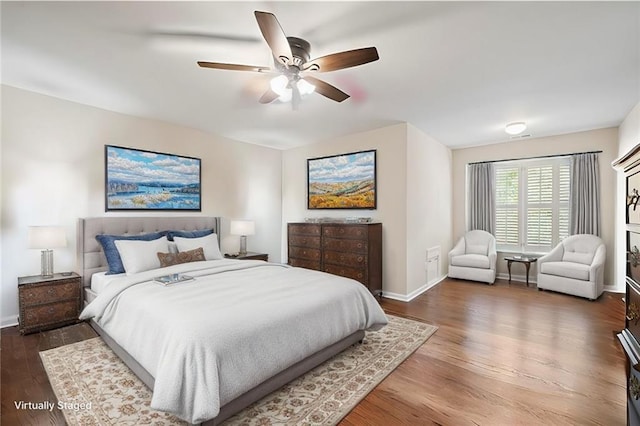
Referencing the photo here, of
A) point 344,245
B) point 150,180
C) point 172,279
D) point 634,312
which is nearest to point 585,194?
point 634,312

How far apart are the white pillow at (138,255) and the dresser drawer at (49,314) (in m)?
0.75

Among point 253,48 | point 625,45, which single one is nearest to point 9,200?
point 253,48

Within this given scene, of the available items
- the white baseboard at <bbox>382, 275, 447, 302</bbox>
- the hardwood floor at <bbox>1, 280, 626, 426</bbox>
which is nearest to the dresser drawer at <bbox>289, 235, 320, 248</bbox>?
the white baseboard at <bbox>382, 275, 447, 302</bbox>

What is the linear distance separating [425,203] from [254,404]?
4.11 meters

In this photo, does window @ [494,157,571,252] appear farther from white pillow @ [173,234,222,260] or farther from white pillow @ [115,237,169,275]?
white pillow @ [115,237,169,275]

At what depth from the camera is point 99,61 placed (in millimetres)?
2656

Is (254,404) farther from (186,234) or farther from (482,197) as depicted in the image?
(482,197)

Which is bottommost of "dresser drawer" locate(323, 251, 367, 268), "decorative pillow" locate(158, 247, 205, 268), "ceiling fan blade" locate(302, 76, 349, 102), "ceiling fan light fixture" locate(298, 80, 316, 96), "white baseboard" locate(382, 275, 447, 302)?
"white baseboard" locate(382, 275, 447, 302)

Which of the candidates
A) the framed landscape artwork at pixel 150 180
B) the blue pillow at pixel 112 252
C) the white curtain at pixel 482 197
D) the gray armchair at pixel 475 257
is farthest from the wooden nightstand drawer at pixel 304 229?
the white curtain at pixel 482 197

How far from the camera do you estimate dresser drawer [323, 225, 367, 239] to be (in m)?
4.39

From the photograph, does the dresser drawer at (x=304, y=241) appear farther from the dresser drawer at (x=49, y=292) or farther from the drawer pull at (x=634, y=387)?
the drawer pull at (x=634, y=387)

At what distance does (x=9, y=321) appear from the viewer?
126 inches

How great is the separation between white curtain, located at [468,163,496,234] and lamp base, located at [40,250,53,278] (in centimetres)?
694

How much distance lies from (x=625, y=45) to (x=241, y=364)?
380 cm
